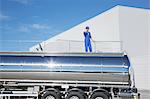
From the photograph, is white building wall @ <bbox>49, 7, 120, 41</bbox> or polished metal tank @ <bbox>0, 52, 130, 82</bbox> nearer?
polished metal tank @ <bbox>0, 52, 130, 82</bbox>

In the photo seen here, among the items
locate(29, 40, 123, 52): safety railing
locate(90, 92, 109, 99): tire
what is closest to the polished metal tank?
locate(90, 92, 109, 99): tire

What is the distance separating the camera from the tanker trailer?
1438cm

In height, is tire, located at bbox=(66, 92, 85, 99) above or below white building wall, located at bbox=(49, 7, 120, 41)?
below

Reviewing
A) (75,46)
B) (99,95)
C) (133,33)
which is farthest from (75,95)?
(133,33)

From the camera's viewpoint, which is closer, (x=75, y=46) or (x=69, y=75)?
(x=69, y=75)

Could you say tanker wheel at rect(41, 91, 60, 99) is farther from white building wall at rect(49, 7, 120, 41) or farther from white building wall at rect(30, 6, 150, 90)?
white building wall at rect(49, 7, 120, 41)

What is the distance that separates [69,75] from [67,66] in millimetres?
428

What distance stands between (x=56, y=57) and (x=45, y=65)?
0.64 meters

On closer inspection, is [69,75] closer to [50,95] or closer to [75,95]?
[75,95]

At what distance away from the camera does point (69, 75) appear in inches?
570

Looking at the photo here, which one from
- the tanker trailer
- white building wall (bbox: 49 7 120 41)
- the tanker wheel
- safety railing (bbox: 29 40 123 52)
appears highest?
white building wall (bbox: 49 7 120 41)

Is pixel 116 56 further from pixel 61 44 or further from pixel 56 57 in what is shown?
pixel 61 44

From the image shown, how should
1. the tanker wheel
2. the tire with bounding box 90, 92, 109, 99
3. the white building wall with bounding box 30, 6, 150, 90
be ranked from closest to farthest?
the tire with bounding box 90, 92, 109, 99
the tanker wheel
the white building wall with bounding box 30, 6, 150, 90

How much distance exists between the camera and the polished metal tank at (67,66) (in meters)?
14.4
